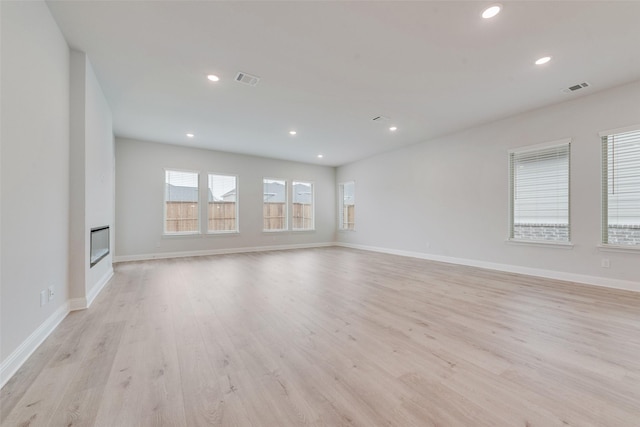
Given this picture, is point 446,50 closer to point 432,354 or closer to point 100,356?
point 432,354

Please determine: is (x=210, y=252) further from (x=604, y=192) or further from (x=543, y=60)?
(x=604, y=192)

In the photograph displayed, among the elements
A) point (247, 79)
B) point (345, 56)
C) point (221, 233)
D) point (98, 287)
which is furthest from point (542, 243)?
point (221, 233)

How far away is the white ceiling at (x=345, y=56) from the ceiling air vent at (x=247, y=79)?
0.40 ft

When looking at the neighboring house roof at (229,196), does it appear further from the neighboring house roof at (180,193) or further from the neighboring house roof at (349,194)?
the neighboring house roof at (349,194)

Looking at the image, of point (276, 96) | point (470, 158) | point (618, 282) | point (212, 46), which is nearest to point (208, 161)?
point (276, 96)

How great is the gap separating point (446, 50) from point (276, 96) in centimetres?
235

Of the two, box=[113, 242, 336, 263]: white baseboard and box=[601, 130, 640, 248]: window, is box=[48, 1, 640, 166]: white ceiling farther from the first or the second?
box=[113, 242, 336, 263]: white baseboard

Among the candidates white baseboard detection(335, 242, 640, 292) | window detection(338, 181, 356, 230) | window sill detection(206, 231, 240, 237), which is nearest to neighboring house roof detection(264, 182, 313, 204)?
window detection(338, 181, 356, 230)

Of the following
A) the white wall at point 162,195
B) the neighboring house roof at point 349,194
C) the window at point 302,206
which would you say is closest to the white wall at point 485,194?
the neighboring house roof at point 349,194

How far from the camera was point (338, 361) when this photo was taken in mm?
1854

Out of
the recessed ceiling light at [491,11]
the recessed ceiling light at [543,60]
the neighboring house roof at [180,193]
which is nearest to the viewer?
the recessed ceiling light at [491,11]

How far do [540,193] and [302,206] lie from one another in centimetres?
619

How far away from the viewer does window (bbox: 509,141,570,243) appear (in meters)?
4.25

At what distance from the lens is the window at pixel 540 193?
167 inches
